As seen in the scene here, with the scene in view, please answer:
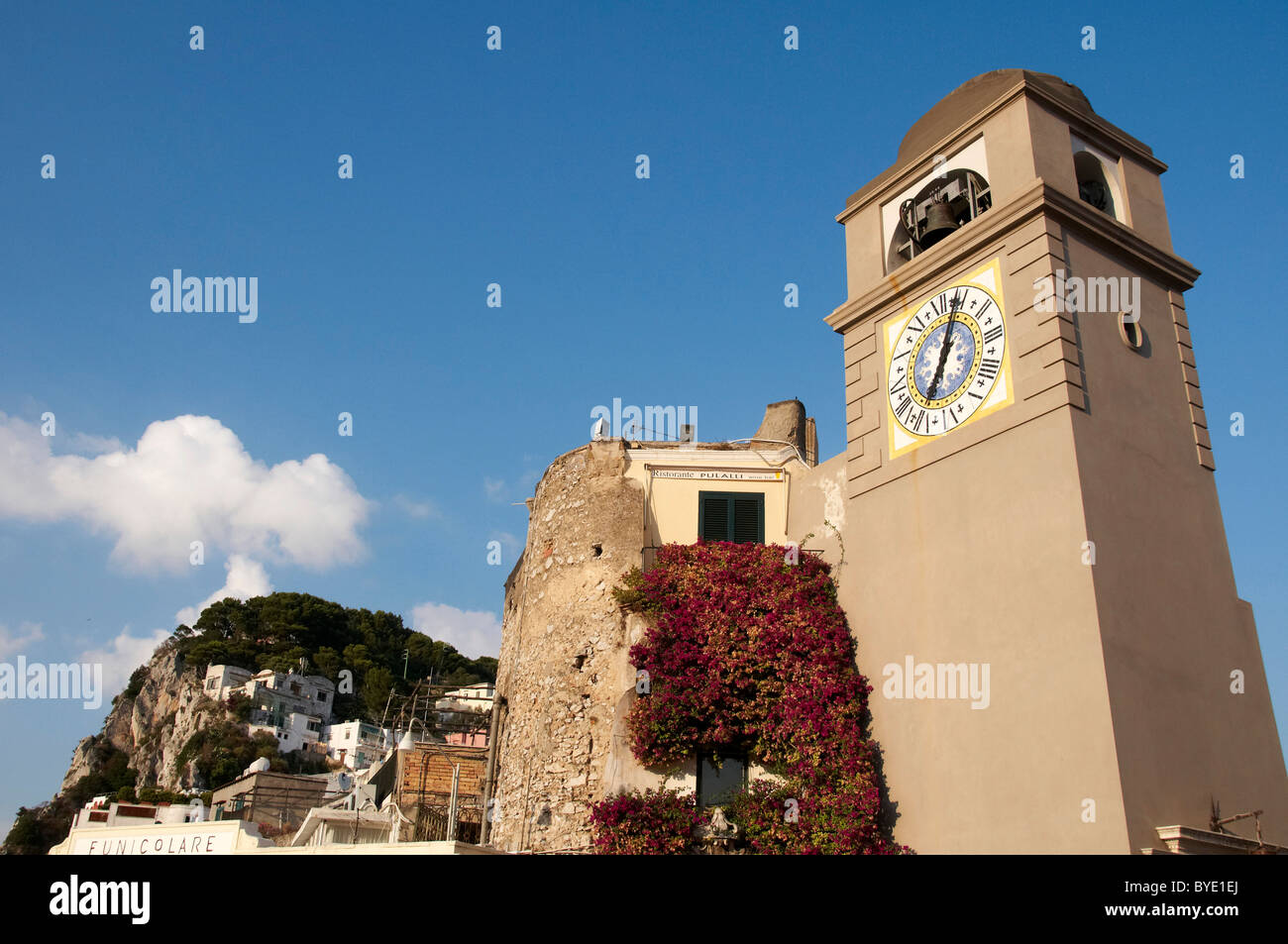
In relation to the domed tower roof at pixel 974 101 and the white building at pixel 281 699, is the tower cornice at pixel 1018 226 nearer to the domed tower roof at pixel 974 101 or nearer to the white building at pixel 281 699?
the domed tower roof at pixel 974 101

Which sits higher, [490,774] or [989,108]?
[989,108]

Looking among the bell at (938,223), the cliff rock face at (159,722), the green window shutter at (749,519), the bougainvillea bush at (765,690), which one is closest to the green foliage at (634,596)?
the bougainvillea bush at (765,690)

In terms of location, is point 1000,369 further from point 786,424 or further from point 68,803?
point 68,803

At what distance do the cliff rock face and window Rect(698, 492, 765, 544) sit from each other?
6700 cm

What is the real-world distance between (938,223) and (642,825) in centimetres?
1134

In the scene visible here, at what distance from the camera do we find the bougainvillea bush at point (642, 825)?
16844mm

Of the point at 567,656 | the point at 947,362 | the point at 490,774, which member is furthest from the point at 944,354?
the point at 490,774

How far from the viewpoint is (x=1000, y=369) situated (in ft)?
53.0

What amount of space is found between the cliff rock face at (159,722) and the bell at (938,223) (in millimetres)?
72753

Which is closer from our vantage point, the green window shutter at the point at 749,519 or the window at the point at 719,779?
the window at the point at 719,779
